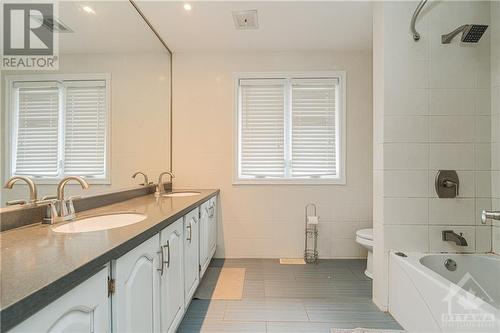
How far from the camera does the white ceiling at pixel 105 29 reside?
1619 millimetres

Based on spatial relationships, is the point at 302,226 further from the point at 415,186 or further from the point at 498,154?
the point at 498,154

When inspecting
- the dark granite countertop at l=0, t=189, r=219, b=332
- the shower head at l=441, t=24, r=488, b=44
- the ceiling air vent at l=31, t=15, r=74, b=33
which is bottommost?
the dark granite countertop at l=0, t=189, r=219, b=332

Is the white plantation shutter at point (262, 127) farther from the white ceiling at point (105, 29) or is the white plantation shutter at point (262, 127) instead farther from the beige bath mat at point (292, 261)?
the white ceiling at point (105, 29)

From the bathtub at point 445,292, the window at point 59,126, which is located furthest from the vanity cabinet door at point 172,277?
the bathtub at point 445,292

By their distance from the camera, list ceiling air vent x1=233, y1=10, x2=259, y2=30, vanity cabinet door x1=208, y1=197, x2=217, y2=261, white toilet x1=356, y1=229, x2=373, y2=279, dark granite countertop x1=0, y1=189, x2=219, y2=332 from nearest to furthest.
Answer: dark granite countertop x1=0, y1=189, x2=219, y2=332, ceiling air vent x1=233, y1=10, x2=259, y2=30, white toilet x1=356, y1=229, x2=373, y2=279, vanity cabinet door x1=208, y1=197, x2=217, y2=261

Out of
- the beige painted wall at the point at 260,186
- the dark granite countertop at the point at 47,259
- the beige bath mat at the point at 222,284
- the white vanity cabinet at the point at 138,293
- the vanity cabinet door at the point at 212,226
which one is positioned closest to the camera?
the dark granite countertop at the point at 47,259

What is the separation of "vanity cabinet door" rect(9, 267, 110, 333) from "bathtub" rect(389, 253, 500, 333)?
155 centimetres

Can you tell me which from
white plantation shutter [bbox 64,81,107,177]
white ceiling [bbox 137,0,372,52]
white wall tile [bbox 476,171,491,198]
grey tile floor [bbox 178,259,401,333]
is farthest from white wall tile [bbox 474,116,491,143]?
white plantation shutter [bbox 64,81,107,177]

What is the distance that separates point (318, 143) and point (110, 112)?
2.22m

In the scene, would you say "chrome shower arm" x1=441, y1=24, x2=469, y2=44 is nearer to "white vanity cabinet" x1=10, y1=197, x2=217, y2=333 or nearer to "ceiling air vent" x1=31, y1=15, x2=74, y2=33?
"white vanity cabinet" x1=10, y1=197, x2=217, y2=333

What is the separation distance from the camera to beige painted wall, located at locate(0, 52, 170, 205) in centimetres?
184

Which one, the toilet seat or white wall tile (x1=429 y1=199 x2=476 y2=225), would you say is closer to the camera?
white wall tile (x1=429 y1=199 x2=476 y2=225)

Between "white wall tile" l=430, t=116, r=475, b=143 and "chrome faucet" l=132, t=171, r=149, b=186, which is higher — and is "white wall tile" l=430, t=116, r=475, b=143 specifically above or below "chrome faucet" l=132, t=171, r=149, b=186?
above

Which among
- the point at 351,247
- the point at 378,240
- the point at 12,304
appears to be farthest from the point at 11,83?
the point at 351,247
